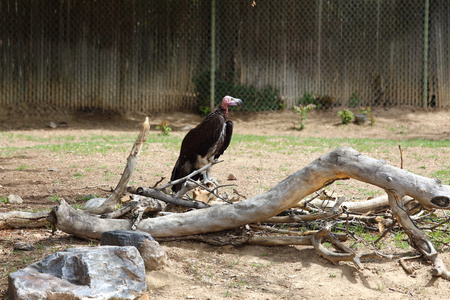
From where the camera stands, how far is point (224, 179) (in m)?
7.01

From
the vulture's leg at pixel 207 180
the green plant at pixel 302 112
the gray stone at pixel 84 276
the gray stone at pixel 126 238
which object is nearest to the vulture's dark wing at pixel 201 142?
the vulture's leg at pixel 207 180

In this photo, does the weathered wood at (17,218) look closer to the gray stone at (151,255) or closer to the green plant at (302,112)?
the gray stone at (151,255)

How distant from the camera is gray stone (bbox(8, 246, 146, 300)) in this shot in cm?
303

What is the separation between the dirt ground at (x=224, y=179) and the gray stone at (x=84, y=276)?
0.79 ft

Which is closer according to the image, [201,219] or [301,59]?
[201,219]

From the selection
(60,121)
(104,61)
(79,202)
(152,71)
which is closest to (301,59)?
(152,71)

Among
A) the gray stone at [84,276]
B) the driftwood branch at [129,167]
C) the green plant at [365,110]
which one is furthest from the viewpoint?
the green plant at [365,110]

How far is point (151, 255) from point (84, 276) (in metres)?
0.61

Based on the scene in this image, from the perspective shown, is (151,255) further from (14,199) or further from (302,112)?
(302,112)


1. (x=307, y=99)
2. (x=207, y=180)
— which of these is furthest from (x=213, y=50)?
(x=207, y=180)

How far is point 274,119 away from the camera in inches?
520

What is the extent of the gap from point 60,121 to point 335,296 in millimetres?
10019

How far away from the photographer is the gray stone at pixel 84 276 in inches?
119

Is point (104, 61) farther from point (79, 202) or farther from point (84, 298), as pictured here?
point (84, 298)
